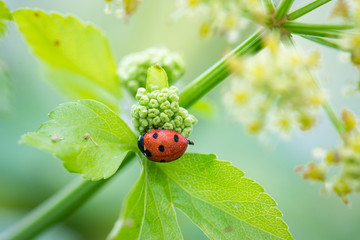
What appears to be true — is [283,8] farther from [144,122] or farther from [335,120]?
[144,122]

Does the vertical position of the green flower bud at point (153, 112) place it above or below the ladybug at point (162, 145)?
above

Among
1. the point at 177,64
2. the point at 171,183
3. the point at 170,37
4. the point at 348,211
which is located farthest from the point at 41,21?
the point at 348,211

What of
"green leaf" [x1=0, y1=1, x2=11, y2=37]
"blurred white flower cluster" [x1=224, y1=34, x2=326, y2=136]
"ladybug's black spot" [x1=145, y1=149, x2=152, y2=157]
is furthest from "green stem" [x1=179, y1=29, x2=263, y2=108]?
"green leaf" [x1=0, y1=1, x2=11, y2=37]

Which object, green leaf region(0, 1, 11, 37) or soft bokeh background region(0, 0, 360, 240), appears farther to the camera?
soft bokeh background region(0, 0, 360, 240)

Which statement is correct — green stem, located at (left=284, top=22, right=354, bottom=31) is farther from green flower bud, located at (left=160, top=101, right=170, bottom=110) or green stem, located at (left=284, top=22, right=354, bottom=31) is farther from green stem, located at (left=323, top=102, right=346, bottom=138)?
green flower bud, located at (left=160, top=101, right=170, bottom=110)

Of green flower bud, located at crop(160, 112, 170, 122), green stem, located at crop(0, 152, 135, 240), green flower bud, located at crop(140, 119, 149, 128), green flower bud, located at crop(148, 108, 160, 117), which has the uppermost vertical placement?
green flower bud, located at crop(160, 112, 170, 122)

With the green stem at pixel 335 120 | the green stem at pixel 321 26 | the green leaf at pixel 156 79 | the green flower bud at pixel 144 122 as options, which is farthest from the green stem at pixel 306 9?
the green flower bud at pixel 144 122


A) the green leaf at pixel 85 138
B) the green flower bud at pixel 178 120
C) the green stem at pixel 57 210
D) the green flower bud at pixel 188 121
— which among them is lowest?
the green stem at pixel 57 210

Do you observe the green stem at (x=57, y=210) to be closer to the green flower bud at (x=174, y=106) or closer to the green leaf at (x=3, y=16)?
the green flower bud at (x=174, y=106)
